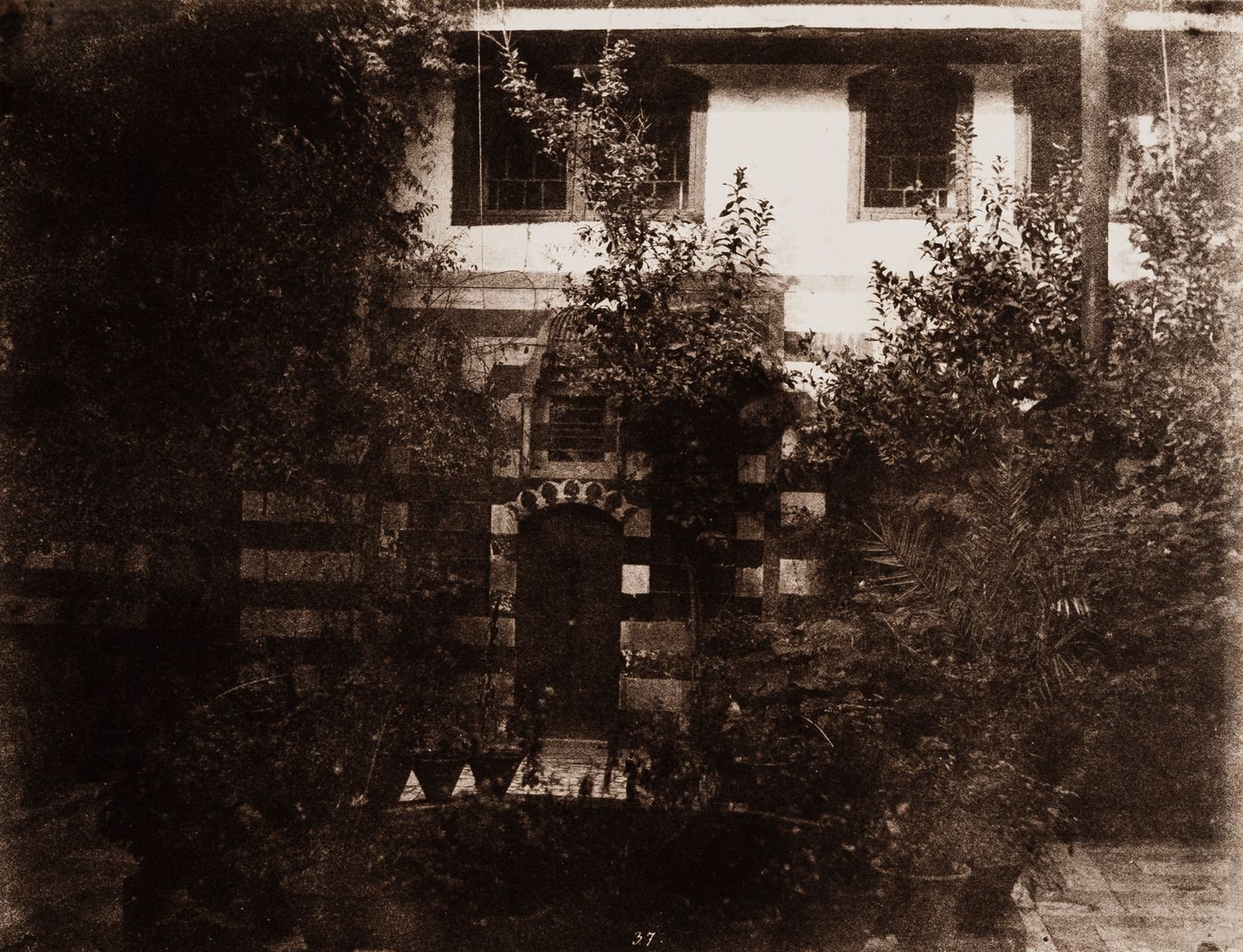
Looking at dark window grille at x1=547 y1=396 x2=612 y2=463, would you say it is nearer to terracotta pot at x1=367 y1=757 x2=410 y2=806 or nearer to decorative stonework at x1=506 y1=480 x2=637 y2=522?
decorative stonework at x1=506 y1=480 x2=637 y2=522

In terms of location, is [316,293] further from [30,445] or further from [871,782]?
[871,782]

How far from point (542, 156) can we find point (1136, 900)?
5.68 meters

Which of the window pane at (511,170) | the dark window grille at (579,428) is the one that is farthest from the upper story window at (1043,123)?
the dark window grille at (579,428)

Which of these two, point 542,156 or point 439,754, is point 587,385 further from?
point 439,754

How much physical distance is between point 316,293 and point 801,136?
3.33 m

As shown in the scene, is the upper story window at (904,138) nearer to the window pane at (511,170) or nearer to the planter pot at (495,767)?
the window pane at (511,170)

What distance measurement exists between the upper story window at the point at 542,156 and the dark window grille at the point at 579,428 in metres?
1.22

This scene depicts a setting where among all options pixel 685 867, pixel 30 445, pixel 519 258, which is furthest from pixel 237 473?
pixel 685 867

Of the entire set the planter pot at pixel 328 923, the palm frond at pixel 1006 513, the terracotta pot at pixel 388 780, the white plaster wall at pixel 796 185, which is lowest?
the planter pot at pixel 328 923

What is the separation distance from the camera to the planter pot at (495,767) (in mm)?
5371

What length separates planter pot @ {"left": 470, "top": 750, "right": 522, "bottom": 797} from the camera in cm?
537

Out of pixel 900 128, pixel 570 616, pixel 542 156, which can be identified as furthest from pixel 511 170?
pixel 570 616

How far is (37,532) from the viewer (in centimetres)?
619

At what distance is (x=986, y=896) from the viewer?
15.6 ft
